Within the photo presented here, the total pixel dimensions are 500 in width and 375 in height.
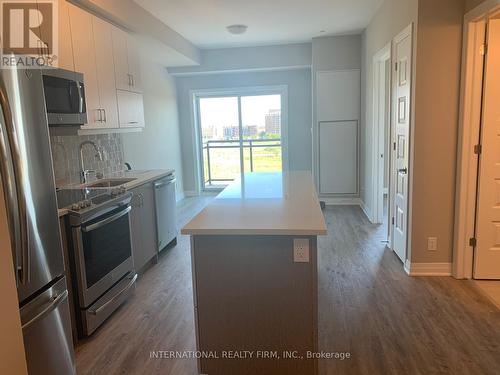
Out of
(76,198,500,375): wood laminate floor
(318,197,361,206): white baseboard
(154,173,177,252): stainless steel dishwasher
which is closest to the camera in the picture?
(76,198,500,375): wood laminate floor

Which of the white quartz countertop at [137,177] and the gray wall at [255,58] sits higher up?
the gray wall at [255,58]

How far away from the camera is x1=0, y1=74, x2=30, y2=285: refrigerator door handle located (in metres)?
1.56

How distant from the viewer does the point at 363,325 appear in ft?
8.77

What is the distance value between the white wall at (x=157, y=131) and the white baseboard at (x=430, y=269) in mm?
3566

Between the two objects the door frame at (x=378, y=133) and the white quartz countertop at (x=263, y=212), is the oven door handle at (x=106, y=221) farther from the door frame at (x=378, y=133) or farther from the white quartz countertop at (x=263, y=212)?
the door frame at (x=378, y=133)

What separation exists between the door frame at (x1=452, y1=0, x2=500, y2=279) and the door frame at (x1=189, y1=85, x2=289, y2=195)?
3.99m

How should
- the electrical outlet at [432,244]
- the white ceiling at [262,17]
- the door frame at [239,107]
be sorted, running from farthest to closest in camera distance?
the door frame at [239,107], the white ceiling at [262,17], the electrical outlet at [432,244]

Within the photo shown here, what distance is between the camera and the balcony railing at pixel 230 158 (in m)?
7.58

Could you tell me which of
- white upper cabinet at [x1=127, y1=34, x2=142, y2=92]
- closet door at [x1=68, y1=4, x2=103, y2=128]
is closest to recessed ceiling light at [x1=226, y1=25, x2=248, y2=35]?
white upper cabinet at [x1=127, y1=34, x2=142, y2=92]

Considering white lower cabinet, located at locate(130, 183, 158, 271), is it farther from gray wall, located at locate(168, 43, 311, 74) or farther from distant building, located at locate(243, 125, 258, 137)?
distant building, located at locate(243, 125, 258, 137)

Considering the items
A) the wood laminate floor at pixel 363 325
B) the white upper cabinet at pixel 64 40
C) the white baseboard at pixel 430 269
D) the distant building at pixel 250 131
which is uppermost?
the white upper cabinet at pixel 64 40

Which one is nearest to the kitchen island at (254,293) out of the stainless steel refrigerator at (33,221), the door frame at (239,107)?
the stainless steel refrigerator at (33,221)

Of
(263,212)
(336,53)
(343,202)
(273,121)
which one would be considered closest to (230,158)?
(273,121)

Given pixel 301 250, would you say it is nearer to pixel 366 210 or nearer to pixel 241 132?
pixel 366 210
